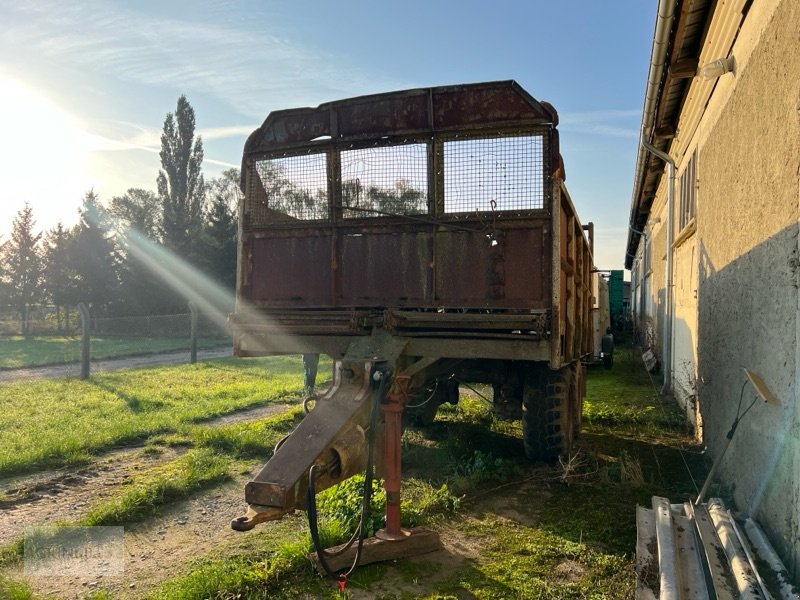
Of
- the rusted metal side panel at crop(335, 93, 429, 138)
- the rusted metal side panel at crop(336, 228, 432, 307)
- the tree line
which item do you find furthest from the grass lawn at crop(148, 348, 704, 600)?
the tree line

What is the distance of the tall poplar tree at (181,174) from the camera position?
1560 inches

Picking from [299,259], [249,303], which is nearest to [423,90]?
[299,259]

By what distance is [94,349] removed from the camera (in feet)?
64.3

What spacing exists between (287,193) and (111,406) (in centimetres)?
545

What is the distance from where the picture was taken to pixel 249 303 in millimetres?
5383

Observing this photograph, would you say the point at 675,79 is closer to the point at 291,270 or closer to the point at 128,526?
the point at 291,270

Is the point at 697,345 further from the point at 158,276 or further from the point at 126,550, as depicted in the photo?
the point at 158,276

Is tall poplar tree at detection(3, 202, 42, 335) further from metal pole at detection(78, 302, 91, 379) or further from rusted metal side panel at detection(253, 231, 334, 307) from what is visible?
rusted metal side panel at detection(253, 231, 334, 307)

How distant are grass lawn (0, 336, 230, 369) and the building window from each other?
14.6m

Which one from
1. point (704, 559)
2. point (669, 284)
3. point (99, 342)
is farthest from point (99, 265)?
point (704, 559)

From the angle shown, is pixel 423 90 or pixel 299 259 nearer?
pixel 423 90

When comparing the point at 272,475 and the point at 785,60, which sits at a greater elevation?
the point at 785,60

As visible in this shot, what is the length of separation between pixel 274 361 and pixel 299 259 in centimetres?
1336

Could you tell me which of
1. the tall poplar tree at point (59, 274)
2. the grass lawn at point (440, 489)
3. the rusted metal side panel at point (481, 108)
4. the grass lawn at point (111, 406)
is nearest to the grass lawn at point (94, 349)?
the grass lawn at point (111, 406)
